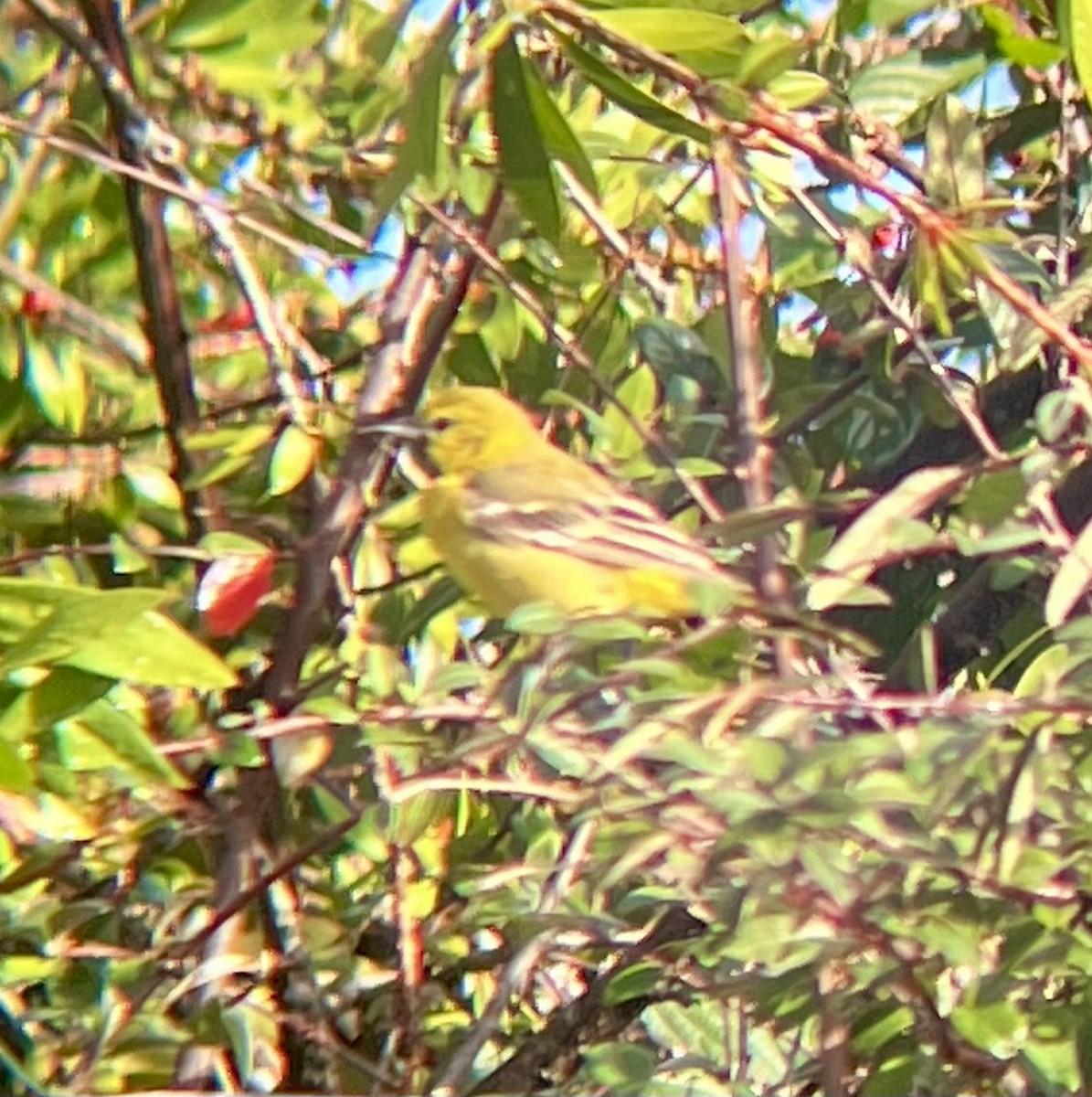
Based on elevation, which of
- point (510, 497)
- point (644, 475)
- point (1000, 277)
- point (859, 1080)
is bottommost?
point (859, 1080)

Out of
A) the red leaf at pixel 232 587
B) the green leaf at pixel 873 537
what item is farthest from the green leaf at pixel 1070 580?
the red leaf at pixel 232 587

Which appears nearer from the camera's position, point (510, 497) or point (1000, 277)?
point (1000, 277)

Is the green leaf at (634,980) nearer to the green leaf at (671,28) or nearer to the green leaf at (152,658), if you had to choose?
the green leaf at (152,658)

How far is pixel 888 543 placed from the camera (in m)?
1.09

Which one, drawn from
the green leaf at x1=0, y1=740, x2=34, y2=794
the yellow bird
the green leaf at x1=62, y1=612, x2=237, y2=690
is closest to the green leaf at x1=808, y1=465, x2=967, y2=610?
the yellow bird

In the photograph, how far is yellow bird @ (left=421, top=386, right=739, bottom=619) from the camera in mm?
1337

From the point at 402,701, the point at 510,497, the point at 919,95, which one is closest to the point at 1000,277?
the point at 919,95

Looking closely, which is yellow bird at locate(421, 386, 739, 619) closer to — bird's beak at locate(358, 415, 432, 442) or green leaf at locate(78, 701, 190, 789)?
bird's beak at locate(358, 415, 432, 442)

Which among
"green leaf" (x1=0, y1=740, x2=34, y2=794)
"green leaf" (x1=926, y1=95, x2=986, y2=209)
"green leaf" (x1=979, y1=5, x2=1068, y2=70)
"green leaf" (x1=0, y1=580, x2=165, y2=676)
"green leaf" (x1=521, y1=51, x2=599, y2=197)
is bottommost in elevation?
"green leaf" (x1=0, y1=740, x2=34, y2=794)

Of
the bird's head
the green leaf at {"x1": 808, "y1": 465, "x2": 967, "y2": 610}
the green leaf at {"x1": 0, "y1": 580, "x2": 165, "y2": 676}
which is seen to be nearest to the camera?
the green leaf at {"x1": 0, "y1": 580, "x2": 165, "y2": 676}

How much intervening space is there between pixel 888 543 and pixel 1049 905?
222mm

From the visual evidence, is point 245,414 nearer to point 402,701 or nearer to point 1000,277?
point 402,701

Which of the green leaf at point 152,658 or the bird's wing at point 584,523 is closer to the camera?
the green leaf at point 152,658

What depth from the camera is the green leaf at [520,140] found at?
882 mm
